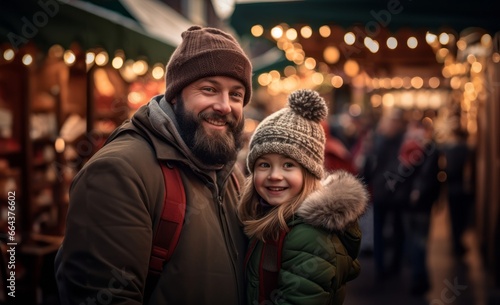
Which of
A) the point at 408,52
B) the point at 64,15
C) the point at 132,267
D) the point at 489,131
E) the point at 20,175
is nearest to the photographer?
the point at 132,267

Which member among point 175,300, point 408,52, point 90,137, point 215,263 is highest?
point 408,52

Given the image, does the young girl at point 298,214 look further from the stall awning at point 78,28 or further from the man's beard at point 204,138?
the stall awning at point 78,28

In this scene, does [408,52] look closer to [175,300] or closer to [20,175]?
[20,175]

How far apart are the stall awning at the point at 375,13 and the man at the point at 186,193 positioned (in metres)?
2.91

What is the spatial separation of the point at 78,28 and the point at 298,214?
3.34 meters

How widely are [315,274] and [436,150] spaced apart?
5.30 meters

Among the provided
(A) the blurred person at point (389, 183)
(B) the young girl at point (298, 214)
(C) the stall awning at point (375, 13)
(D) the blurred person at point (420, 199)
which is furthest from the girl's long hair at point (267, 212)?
(A) the blurred person at point (389, 183)

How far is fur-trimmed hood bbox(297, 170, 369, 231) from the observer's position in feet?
9.04

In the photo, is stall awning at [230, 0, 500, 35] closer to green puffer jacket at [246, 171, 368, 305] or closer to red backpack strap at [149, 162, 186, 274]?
green puffer jacket at [246, 171, 368, 305]

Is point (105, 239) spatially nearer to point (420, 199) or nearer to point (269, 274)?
point (269, 274)

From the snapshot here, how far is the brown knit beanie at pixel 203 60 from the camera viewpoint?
8.85 feet

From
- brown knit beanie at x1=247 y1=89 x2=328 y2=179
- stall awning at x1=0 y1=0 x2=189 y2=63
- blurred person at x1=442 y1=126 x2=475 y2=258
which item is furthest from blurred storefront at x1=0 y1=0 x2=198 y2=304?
blurred person at x1=442 y1=126 x2=475 y2=258

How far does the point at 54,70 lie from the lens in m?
7.79

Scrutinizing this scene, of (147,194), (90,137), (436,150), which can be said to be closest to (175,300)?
(147,194)
